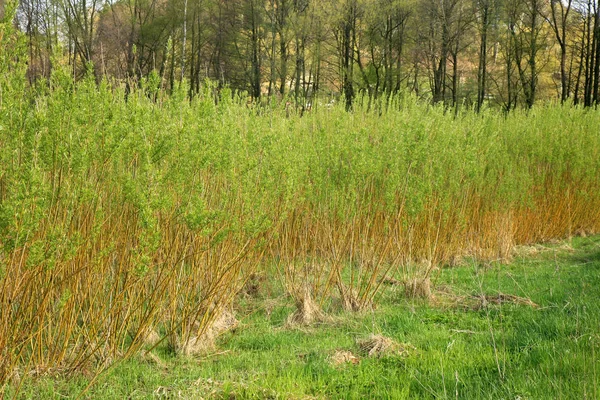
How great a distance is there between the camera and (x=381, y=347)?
3682 mm

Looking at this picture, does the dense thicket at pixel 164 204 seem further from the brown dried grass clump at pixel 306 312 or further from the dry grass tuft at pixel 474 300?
the dry grass tuft at pixel 474 300

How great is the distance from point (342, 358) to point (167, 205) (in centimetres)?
155

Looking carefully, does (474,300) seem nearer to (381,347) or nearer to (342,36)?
(381,347)

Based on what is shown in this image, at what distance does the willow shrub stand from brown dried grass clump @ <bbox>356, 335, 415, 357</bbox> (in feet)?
3.28

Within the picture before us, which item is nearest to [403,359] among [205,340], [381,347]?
[381,347]

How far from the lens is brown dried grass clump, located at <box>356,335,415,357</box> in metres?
3.62

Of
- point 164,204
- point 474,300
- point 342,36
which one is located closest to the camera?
point 164,204

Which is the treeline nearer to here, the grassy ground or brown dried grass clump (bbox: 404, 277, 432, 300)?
brown dried grass clump (bbox: 404, 277, 432, 300)

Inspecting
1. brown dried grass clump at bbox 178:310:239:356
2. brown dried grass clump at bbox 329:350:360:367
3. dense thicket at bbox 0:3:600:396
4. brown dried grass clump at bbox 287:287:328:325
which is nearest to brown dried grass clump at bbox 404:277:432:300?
dense thicket at bbox 0:3:600:396

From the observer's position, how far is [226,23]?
2509cm

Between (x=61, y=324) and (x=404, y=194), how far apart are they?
309 centimetres

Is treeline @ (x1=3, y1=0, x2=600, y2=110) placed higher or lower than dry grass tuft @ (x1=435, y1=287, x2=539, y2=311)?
higher

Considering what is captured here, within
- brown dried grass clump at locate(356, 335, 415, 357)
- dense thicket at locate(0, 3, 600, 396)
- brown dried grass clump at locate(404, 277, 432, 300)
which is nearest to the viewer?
dense thicket at locate(0, 3, 600, 396)

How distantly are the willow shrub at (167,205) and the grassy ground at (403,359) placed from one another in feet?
0.82
